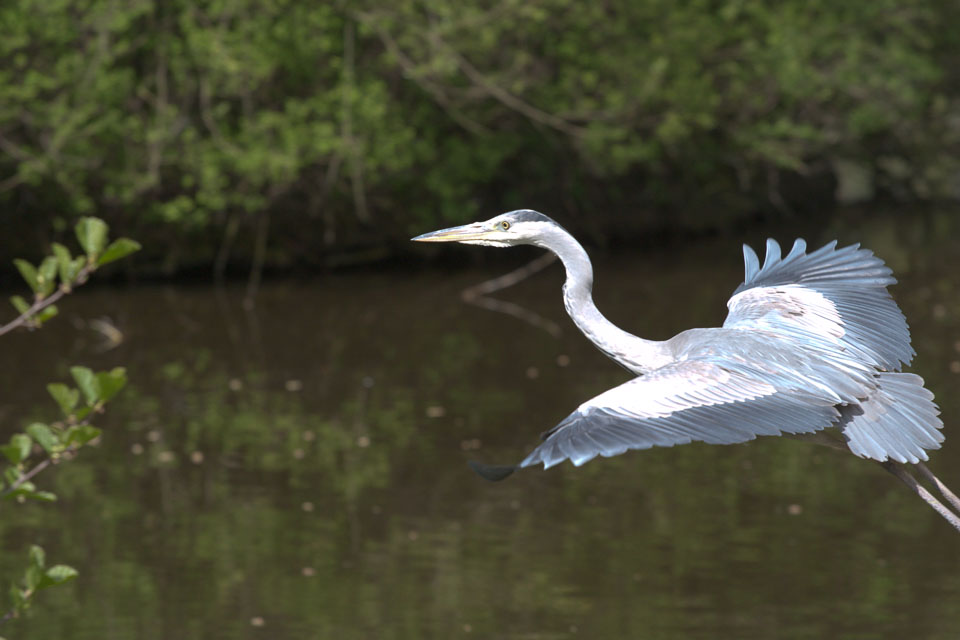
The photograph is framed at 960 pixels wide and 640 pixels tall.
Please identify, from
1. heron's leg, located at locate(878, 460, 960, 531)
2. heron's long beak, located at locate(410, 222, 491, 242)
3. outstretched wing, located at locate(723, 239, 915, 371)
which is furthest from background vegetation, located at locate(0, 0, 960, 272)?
heron's leg, located at locate(878, 460, 960, 531)

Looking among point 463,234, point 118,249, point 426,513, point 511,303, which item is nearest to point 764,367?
point 463,234

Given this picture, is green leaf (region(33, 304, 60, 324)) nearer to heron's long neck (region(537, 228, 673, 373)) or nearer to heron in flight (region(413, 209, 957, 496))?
heron in flight (region(413, 209, 957, 496))

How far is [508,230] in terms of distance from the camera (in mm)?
4578

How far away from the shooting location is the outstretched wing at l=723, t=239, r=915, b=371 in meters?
4.79

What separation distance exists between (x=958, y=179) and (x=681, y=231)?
383 inches

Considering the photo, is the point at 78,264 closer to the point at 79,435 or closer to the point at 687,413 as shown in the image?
the point at 79,435

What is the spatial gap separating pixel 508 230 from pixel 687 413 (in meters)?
0.99

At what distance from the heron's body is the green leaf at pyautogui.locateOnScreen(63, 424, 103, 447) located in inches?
45.5

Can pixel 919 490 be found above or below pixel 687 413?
below

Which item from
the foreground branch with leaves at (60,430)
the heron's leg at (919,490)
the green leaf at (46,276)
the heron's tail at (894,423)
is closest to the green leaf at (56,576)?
the foreground branch with leaves at (60,430)

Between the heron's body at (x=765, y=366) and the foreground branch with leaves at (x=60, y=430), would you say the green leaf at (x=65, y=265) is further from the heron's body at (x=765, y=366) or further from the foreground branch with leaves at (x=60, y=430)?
the heron's body at (x=765, y=366)

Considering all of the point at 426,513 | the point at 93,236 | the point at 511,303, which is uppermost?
the point at 93,236

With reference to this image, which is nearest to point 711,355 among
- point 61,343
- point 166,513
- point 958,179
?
point 166,513

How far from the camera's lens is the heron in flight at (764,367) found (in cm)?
383
